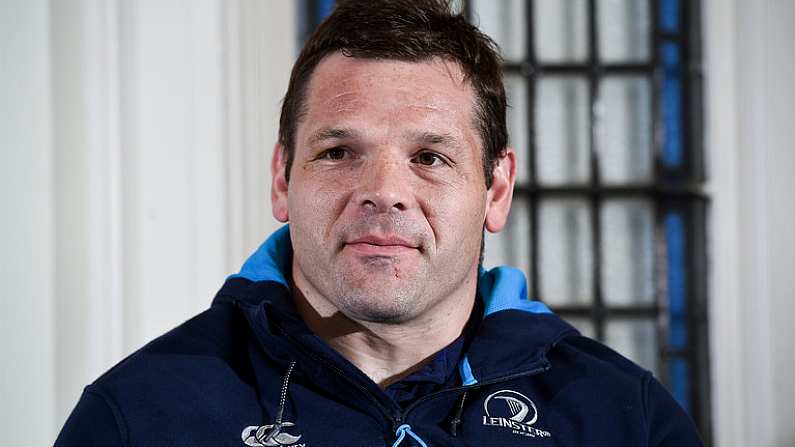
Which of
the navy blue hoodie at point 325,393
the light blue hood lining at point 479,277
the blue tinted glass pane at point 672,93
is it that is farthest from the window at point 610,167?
the navy blue hoodie at point 325,393

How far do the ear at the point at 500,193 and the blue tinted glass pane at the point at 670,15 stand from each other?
1.67 metres

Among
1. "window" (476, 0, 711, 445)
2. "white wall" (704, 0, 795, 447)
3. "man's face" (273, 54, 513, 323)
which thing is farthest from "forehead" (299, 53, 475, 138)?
"white wall" (704, 0, 795, 447)

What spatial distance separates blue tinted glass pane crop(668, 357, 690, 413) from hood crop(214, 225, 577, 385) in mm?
Result: 1561

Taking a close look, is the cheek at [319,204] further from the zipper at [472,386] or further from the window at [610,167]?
the window at [610,167]

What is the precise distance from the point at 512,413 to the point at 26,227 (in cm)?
94

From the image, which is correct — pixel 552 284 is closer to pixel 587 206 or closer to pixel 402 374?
pixel 587 206

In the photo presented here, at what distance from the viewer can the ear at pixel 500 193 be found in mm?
1536

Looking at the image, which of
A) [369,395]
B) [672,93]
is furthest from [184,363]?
[672,93]

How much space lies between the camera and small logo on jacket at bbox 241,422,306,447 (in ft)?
4.23

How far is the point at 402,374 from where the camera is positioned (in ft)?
4.70

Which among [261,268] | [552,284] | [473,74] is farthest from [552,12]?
[261,268]

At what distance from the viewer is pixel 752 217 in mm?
2855

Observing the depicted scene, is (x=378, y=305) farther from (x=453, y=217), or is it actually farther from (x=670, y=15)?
(x=670, y=15)

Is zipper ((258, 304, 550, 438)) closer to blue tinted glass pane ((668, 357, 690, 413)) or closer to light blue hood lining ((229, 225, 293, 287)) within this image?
light blue hood lining ((229, 225, 293, 287))
